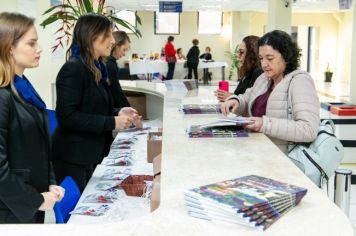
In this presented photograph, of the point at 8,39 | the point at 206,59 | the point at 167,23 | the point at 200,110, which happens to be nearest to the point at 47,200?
the point at 8,39

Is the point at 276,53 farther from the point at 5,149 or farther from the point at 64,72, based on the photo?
the point at 5,149

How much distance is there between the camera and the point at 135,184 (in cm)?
278

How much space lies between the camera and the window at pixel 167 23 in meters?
20.7

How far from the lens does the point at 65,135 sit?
8.51ft

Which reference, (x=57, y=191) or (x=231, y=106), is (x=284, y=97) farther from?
(x=57, y=191)

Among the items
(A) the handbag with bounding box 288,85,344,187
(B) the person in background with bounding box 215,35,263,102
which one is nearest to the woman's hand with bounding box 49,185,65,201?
(A) the handbag with bounding box 288,85,344,187

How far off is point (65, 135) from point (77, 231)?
149 cm

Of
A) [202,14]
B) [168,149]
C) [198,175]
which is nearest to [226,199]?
[198,175]

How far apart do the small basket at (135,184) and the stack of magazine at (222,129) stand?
53 centimetres

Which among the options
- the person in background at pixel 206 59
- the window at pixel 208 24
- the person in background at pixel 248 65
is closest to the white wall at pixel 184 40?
the window at pixel 208 24

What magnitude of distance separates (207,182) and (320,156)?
78 cm

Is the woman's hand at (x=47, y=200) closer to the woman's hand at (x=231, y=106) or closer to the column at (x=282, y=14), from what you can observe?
the woman's hand at (x=231, y=106)

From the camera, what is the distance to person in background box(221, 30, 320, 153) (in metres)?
2.17

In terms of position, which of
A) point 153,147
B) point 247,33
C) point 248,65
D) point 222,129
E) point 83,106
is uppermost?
point 247,33
